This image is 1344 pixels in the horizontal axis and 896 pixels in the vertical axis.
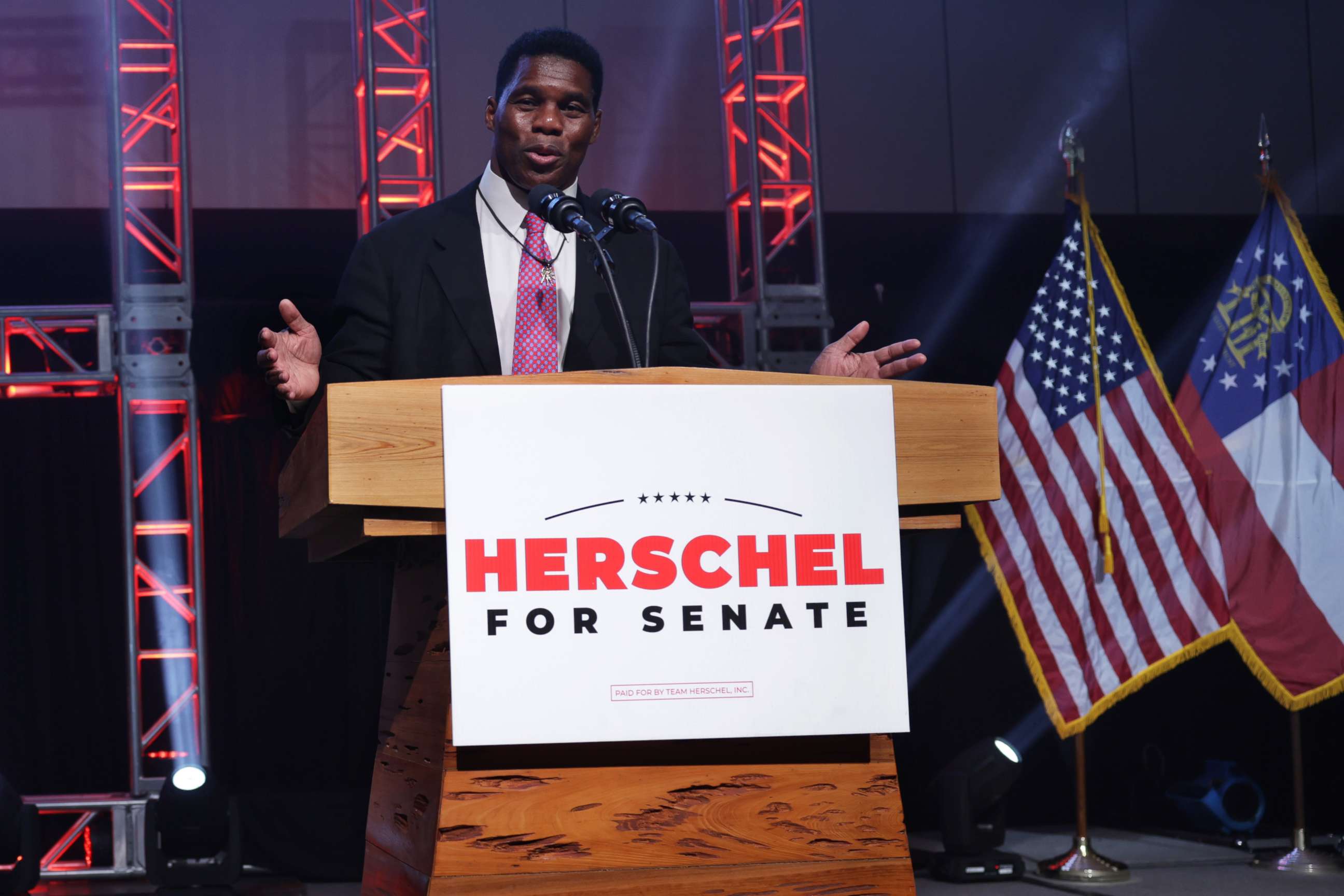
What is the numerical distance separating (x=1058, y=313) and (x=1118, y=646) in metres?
1.27

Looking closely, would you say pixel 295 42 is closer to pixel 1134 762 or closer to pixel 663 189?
pixel 663 189

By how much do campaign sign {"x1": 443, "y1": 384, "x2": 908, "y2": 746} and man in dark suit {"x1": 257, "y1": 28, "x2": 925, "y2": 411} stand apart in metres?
0.34

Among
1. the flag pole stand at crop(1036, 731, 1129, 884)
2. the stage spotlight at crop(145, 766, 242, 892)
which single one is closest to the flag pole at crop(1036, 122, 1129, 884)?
the flag pole stand at crop(1036, 731, 1129, 884)

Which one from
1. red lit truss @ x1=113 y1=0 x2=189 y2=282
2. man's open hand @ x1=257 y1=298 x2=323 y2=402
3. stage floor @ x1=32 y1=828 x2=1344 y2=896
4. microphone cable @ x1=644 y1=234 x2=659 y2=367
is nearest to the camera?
man's open hand @ x1=257 y1=298 x2=323 y2=402

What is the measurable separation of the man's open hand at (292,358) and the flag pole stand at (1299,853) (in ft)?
14.2

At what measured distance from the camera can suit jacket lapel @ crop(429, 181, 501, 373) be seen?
75.1 inches

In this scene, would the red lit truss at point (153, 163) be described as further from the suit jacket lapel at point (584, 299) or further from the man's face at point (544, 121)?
the suit jacket lapel at point (584, 299)

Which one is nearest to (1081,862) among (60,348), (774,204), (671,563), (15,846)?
(774,204)

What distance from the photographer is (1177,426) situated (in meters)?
4.95

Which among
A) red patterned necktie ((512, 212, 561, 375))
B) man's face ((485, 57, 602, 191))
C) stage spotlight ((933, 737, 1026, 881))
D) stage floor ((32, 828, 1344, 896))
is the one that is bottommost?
stage floor ((32, 828, 1344, 896))

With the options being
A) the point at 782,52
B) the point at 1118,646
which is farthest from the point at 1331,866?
the point at 782,52

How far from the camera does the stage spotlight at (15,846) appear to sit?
14.6 ft

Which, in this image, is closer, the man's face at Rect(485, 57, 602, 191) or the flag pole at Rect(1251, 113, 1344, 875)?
the man's face at Rect(485, 57, 602, 191)

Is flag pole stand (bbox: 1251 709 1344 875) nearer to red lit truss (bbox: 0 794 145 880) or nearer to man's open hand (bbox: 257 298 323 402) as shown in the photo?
red lit truss (bbox: 0 794 145 880)
